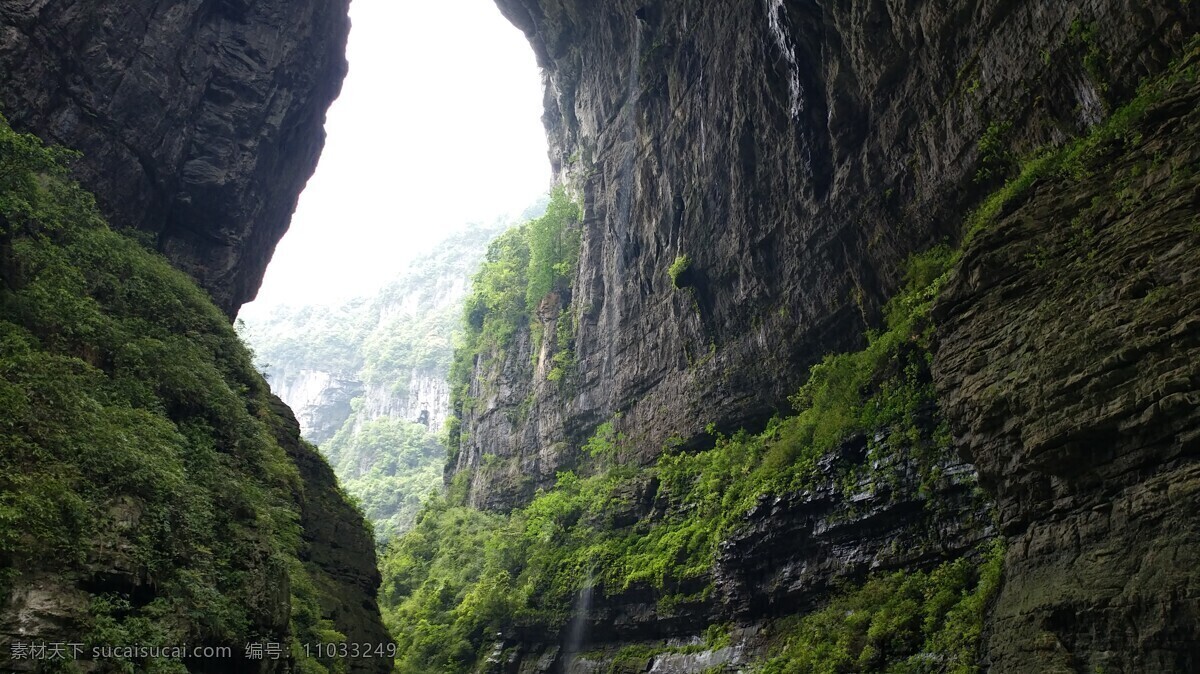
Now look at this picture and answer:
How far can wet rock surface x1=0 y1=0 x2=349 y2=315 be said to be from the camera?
18.1 metres

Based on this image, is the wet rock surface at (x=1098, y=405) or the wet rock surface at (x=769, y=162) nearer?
the wet rock surface at (x=1098, y=405)

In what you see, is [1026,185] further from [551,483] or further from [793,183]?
[551,483]

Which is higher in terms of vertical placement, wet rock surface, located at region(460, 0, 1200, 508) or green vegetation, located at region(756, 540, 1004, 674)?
wet rock surface, located at region(460, 0, 1200, 508)

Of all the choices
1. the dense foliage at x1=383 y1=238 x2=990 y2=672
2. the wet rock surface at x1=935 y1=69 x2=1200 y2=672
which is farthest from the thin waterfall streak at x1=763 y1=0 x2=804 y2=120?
the wet rock surface at x1=935 y1=69 x2=1200 y2=672

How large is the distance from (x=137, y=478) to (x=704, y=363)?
17578 millimetres

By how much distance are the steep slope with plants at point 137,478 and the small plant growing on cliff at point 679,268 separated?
42.7 feet

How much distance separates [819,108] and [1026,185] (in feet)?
27.4

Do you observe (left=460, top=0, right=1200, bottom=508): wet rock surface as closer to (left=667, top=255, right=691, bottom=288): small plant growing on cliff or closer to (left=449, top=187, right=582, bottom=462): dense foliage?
(left=667, top=255, right=691, bottom=288): small plant growing on cliff

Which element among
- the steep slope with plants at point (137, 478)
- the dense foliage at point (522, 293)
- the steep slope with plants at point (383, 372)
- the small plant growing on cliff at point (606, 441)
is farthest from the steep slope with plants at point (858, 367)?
the steep slope with plants at point (383, 372)

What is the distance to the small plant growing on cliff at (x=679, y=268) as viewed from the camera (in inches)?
995

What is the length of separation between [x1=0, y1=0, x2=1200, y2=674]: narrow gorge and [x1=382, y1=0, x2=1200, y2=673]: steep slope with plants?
79 mm

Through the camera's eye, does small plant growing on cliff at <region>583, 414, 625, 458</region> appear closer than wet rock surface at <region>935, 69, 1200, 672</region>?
No

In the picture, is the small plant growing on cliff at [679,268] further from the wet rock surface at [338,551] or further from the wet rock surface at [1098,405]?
Result: the wet rock surface at [1098,405]

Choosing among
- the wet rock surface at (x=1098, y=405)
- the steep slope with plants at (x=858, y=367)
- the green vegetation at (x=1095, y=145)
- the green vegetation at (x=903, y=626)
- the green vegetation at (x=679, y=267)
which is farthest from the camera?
the green vegetation at (x=679, y=267)
